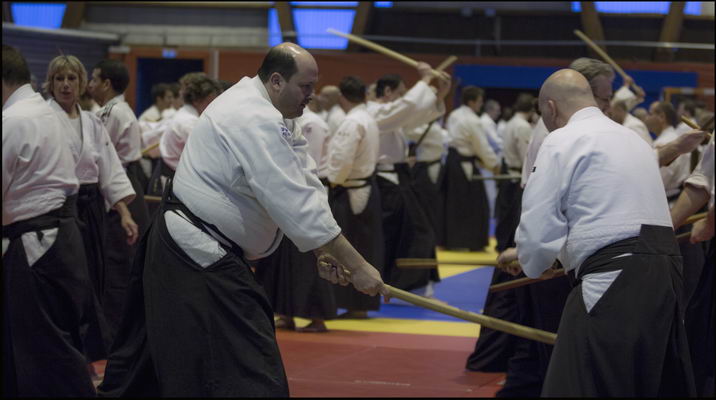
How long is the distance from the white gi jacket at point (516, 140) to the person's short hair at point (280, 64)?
734 centimetres

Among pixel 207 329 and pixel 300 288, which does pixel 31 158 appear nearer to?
pixel 207 329

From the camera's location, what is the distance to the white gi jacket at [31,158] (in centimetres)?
438

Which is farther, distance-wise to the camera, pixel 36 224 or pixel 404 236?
pixel 404 236

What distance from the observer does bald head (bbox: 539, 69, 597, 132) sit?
360 cm

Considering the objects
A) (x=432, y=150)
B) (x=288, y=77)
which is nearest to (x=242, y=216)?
(x=288, y=77)

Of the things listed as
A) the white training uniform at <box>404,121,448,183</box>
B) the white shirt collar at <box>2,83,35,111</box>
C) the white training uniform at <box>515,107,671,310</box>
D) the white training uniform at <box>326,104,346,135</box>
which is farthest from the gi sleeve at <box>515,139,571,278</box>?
the white training uniform at <box>404,121,448,183</box>

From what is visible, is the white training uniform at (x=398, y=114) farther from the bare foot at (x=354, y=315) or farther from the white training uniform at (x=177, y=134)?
the white training uniform at (x=177, y=134)

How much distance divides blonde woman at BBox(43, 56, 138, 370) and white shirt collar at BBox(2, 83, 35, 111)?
51cm

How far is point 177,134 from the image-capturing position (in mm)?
6824

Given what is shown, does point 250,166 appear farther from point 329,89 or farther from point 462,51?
point 462,51

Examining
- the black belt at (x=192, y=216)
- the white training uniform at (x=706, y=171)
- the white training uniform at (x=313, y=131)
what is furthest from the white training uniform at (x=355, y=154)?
the black belt at (x=192, y=216)

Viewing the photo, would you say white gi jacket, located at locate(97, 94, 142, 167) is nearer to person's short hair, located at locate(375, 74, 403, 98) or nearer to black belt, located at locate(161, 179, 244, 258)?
person's short hair, located at locate(375, 74, 403, 98)

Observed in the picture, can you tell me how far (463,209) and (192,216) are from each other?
8.48 metres

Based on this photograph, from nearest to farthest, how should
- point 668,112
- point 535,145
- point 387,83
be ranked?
point 535,145
point 668,112
point 387,83
